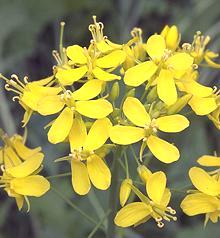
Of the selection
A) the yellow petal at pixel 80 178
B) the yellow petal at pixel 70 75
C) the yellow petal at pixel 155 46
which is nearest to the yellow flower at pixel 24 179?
the yellow petal at pixel 80 178

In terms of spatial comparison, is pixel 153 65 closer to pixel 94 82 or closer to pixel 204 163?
pixel 94 82

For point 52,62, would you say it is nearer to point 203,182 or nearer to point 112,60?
point 112,60

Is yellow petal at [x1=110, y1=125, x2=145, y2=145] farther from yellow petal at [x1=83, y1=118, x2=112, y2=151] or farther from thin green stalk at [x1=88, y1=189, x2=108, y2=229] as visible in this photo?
thin green stalk at [x1=88, y1=189, x2=108, y2=229]

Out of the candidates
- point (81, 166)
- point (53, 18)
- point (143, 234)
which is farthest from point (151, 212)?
point (53, 18)

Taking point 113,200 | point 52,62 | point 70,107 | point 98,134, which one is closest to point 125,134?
point 98,134

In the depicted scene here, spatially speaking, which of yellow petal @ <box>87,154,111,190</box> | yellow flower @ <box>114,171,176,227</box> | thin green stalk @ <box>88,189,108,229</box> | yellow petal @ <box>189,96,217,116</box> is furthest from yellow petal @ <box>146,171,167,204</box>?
thin green stalk @ <box>88,189,108,229</box>

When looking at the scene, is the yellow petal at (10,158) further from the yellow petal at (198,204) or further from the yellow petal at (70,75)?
the yellow petal at (198,204)
